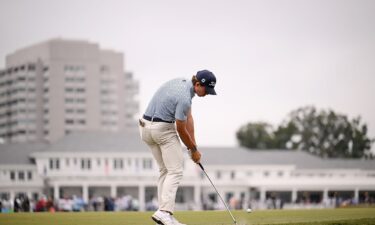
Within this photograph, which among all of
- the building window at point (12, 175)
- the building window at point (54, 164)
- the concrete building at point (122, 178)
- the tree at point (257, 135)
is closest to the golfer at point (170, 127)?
the concrete building at point (122, 178)

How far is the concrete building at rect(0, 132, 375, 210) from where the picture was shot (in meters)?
113

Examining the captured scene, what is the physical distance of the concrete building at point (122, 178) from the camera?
112812mm

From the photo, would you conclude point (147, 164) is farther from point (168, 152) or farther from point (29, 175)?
point (168, 152)

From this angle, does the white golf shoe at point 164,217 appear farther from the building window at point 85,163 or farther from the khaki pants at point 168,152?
the building window at point 85,163

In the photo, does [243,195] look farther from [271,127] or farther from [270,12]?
[271,127]

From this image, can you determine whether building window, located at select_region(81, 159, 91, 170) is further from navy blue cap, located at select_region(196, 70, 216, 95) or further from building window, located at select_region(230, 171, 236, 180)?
navy blue cap, located at select_region(196, 70, 216, 95)

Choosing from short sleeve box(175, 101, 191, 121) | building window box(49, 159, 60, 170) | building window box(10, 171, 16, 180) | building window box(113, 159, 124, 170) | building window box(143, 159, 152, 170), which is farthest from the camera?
building window box(143, 159, 152, 170)

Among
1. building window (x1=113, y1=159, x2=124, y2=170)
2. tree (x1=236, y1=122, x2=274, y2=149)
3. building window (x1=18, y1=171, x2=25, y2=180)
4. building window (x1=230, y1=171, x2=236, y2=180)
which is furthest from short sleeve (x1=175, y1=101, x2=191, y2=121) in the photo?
tree (x1=236, y1=122, x2=274, y2=149)

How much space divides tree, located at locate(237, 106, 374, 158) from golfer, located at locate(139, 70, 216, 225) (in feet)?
482

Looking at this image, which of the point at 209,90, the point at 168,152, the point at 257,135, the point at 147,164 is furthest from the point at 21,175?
the point at 209,90

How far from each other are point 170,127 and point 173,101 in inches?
18.7

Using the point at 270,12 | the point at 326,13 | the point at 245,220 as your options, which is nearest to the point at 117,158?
the point at 270,12

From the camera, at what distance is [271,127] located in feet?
549

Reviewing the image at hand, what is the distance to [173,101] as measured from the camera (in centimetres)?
1270
